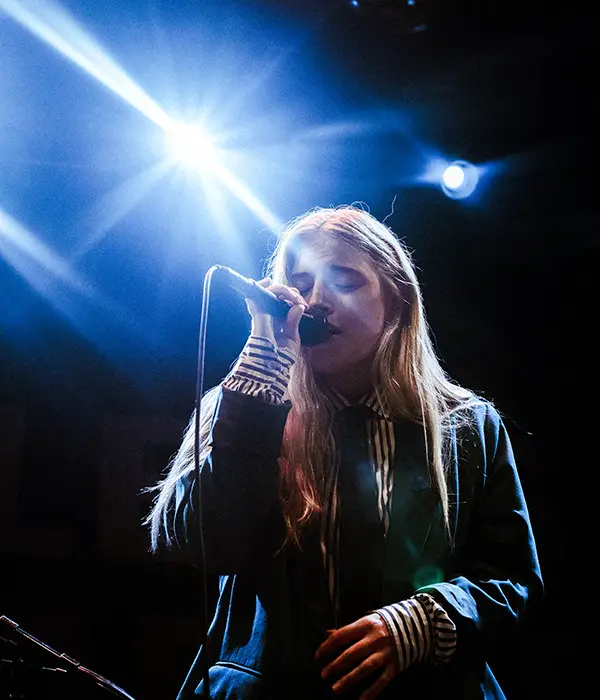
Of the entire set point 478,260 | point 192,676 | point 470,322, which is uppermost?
point 478,260

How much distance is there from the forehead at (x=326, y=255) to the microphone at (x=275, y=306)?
19cm

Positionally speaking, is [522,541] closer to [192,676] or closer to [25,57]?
[192,676]

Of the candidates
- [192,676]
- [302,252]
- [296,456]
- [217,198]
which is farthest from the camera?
[217,198]

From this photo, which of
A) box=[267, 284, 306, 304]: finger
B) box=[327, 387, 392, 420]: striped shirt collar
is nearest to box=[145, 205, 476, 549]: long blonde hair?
box=[327, 387, 392, 420]: striped shirt collar

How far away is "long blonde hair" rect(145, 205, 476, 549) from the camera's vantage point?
1283mm

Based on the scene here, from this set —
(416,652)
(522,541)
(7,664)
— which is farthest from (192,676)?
(522,541)

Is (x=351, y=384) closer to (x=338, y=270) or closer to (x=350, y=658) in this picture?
(x=338, y=270)

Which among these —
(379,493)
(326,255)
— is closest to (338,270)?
(326,255)

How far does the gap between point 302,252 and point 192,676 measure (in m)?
1.02

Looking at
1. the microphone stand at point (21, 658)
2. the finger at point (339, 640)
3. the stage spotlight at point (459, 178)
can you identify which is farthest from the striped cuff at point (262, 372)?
the stage spotlight at point (459, 178)

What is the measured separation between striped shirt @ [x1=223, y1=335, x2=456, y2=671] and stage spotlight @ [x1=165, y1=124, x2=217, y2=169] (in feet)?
5.00

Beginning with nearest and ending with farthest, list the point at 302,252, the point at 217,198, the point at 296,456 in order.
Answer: the point at 296,456 → the point at 302,252 → the point at 217,198

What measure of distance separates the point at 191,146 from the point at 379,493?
1846 mm

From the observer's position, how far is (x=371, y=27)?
7.41 ft
